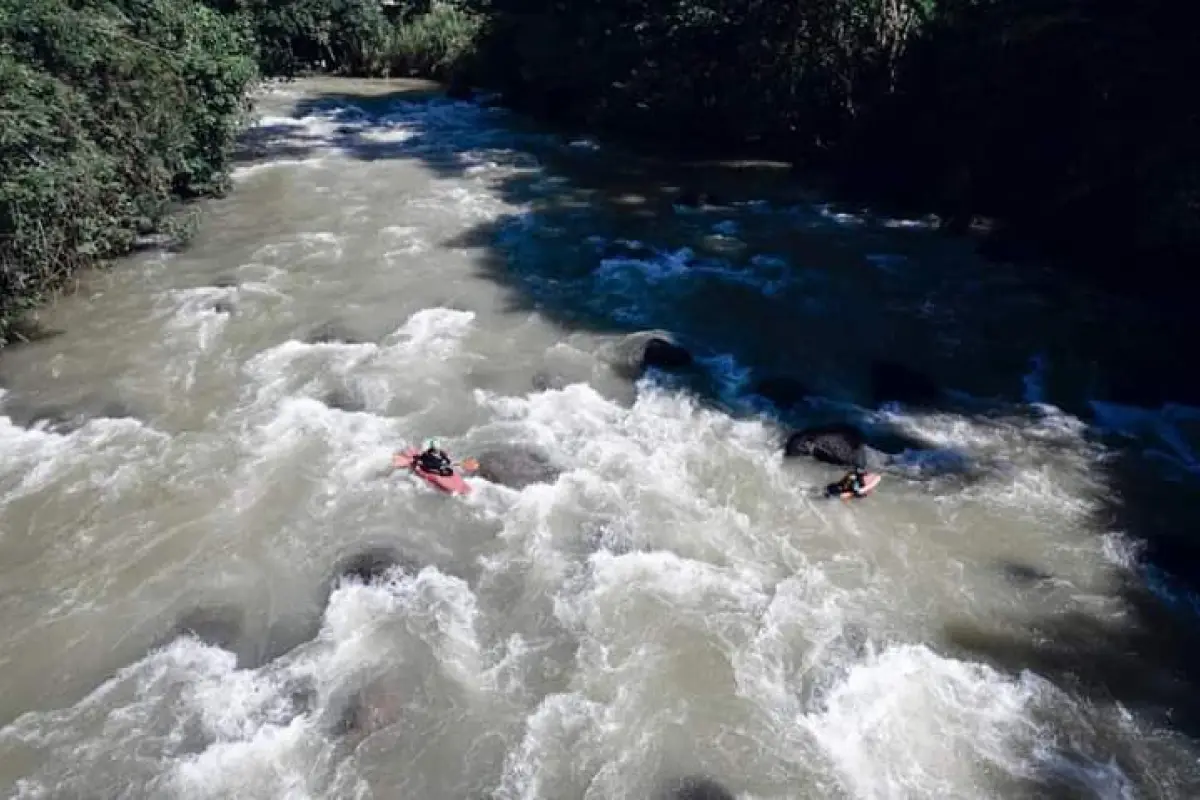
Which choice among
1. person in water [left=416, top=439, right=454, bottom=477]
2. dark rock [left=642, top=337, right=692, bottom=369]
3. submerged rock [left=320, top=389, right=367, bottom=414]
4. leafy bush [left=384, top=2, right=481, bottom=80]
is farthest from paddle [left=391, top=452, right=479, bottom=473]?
leafy bush [left=384, top=2, right=481, bottom=80]

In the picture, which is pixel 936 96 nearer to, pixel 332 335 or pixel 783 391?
pixel 783 391

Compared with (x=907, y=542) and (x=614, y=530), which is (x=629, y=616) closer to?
(x=614, y=530)

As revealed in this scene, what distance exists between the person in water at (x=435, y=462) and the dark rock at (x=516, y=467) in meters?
0.48

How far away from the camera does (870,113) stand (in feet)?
80.5

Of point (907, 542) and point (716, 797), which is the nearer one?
point (716, 797)

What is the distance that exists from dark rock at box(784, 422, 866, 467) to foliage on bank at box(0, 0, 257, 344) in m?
11.8

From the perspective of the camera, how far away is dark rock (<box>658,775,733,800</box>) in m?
8.57

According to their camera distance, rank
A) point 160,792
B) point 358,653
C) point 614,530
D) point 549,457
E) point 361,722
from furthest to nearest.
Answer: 1. point 549,457
2. point 614,530
3. point 358,653
4. point 361,722
5. point 160,792

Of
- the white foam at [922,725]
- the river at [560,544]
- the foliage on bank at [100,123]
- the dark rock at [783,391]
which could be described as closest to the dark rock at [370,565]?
the river at [560,544]

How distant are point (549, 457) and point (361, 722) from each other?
488 centimetres

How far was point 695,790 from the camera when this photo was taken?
28.3 ft

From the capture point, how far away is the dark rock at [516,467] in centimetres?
1273

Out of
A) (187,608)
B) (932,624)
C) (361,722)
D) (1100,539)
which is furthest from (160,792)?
(1100,539)

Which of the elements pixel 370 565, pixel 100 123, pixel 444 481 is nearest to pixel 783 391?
pixel 444 481
